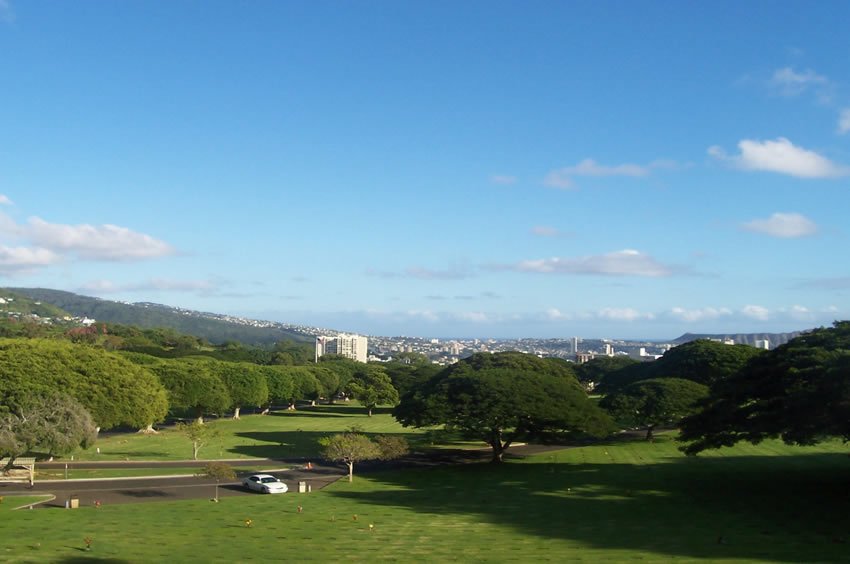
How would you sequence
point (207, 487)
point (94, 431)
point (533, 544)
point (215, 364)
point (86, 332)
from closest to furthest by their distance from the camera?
point (533, 544) < point (207, 487) < point (94, 431) < point (215, 364) < point (86, 332)

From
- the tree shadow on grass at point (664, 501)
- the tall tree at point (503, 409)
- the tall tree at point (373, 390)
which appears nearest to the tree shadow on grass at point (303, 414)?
the tall tree at point (373, 390)

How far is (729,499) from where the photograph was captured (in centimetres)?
3534

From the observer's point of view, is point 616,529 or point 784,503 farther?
point 784,503

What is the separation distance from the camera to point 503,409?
50094mm

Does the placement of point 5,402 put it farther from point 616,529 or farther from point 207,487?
point 616,529

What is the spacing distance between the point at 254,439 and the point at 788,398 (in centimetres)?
4801

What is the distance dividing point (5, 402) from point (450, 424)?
1238 inches

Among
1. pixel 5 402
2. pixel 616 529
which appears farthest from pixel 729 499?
pixel 5 402

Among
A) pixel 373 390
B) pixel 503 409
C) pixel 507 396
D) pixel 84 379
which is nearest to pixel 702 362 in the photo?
pixel 373 390

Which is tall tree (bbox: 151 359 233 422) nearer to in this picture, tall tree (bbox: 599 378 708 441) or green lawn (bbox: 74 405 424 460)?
green lawn (bbox: 74 405 424 460)

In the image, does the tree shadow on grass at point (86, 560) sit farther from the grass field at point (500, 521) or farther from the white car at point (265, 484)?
the white car at point (265, 484)

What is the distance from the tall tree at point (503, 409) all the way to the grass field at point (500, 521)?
487 cm

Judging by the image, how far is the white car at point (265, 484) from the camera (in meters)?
39.4

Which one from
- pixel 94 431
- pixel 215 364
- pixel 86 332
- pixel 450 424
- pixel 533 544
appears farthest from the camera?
pixel 86 332
